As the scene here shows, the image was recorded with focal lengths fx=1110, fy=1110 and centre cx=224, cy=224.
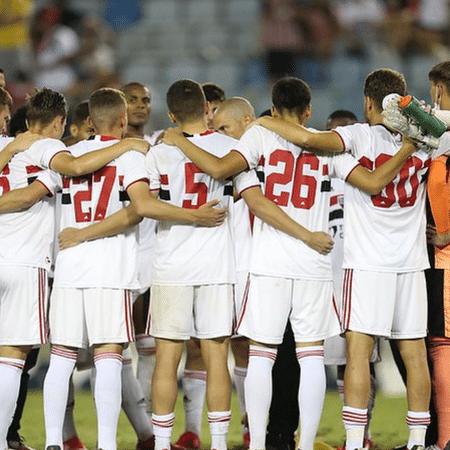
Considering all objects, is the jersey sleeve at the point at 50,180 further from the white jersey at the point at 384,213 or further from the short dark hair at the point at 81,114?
the white jersey at the point at 384,213

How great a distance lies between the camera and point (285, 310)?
266 inches

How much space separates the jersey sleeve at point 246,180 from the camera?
684 centimetres

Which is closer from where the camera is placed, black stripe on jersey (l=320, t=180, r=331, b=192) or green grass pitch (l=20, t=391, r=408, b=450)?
black stripe on jersey (l=320, t=180, r=331, b=192)

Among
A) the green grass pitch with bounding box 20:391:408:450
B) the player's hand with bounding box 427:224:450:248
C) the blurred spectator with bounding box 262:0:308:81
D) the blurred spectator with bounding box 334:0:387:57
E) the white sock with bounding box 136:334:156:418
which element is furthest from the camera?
the blurred spectator with bounding box 334:0:387:57

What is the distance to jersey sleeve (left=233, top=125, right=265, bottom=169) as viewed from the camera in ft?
22.3

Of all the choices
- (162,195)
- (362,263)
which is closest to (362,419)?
(362,263)

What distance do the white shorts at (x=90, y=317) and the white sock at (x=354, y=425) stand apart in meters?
1.40

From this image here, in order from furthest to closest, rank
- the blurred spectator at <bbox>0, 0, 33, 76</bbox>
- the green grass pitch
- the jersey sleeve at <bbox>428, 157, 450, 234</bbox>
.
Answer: the blurred spectator at <bbox>0, 0, 33, 76</bbox> < the green grass pitch < the jersey sleeve at <bbox>428, 157, 450, 234</bbox>

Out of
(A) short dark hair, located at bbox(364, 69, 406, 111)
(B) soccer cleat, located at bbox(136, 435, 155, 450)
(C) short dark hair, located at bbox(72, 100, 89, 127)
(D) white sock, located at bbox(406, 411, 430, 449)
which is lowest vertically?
(B) soccer cleat, located at bbox(136, 435, 155, 450)

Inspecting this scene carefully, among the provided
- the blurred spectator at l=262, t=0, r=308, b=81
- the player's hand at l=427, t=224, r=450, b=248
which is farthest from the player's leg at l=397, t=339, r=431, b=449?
the blurred spectator at l=262, t=0, r=308, b=81

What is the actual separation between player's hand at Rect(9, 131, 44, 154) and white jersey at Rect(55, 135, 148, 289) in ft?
0.95

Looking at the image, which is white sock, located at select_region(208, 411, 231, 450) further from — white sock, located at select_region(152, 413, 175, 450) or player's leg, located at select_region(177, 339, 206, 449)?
player's leg, located at select_region(177, 339, 206, 449)

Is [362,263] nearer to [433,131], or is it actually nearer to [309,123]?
[433,131]

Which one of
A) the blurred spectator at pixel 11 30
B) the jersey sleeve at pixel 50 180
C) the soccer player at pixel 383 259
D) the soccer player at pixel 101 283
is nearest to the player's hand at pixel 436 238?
the soccer player at pixel 383 259
